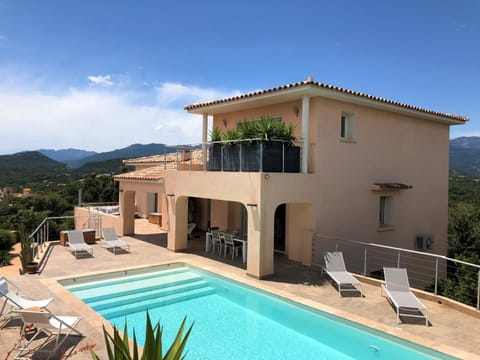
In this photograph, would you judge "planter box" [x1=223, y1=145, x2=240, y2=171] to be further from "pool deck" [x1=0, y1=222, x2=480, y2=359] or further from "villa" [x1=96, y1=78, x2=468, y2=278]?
"pool deck" [x1=0, y1=222, x2=480, y2=359]

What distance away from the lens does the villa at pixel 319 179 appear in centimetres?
1424

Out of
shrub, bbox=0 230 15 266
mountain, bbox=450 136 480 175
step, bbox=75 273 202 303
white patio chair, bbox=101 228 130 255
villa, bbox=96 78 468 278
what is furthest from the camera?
mountain, bbox=450 136 480 175

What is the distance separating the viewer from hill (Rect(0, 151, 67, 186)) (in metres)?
87.8

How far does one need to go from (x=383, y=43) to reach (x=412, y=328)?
19361 millimetres

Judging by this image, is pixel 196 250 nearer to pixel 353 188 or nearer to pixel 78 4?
pixel 353 188

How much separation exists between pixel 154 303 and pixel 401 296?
8.03 m

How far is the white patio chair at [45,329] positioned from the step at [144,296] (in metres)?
3.32

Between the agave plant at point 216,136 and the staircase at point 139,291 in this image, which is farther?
the agave plant at point 216,136

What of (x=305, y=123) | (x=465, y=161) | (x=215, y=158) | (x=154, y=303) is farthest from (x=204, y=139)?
(x=465, y=161)

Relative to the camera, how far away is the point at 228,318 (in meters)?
11.0

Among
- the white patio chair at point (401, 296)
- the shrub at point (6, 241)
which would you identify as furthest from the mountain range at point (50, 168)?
the white patio chair at point (401, 296)

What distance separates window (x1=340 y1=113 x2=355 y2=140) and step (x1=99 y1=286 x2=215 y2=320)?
9.59 m

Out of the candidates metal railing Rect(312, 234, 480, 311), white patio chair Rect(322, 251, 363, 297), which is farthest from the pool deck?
metal railing Rect(312, 234, 480, 311)

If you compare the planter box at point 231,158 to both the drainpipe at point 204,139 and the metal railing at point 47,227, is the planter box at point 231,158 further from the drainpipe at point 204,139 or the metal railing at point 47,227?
the metal railing at point 47,227
